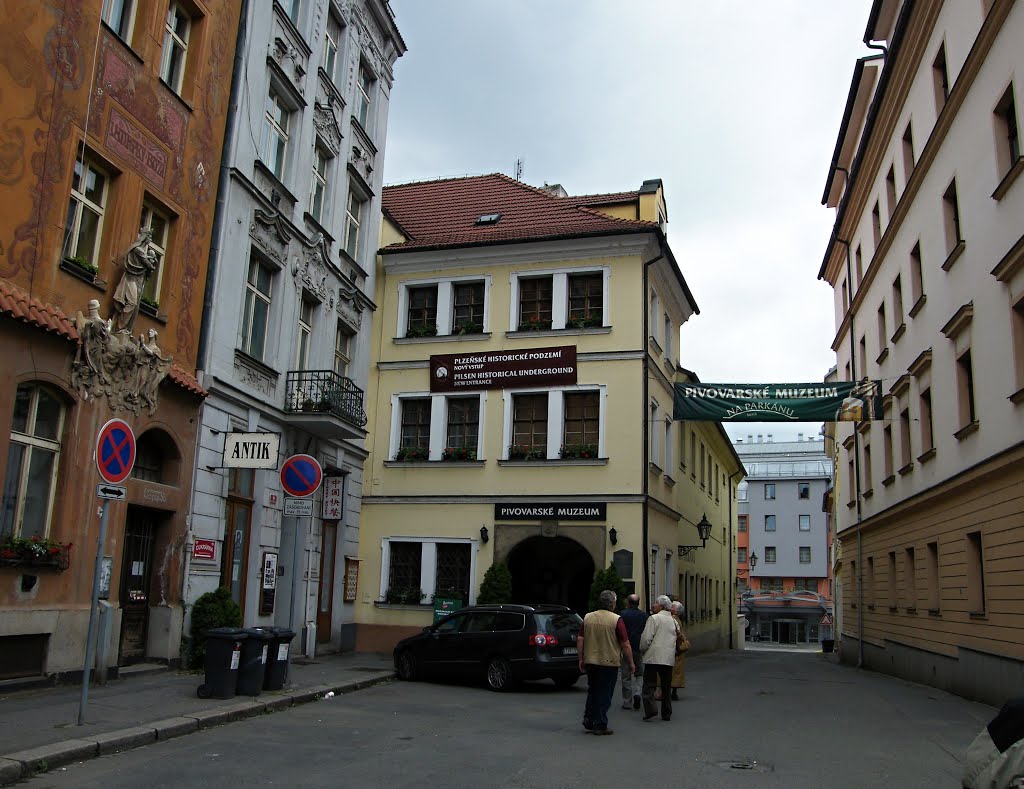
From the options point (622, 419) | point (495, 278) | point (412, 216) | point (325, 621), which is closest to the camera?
point (325, 621)

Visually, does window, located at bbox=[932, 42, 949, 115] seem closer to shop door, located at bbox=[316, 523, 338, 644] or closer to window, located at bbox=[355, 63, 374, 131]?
window, located at bbox=[355, 63, 374, 131]

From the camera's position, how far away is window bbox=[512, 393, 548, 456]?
25.6m

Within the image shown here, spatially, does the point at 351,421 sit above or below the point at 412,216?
below

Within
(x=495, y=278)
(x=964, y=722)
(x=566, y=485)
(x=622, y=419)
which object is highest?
(x=495, y=278)

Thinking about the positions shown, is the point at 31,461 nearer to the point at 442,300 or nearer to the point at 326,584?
the point at 326,584

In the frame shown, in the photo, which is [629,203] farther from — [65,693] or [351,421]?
[65,693]

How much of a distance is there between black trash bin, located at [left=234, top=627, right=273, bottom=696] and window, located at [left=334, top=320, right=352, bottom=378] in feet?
35.9

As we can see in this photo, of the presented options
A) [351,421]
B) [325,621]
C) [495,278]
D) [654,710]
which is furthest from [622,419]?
[654,710]

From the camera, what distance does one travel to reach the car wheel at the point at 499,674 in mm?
16516

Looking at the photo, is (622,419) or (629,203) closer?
(622,419)

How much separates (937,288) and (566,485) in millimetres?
10081

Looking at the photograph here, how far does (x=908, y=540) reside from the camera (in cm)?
2364

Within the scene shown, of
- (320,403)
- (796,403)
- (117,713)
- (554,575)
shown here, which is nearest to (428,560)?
(554,575)

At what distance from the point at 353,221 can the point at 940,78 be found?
1428 centimetres
